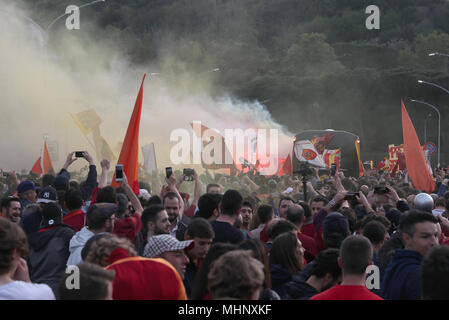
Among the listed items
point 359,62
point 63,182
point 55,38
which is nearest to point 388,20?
point 359,62

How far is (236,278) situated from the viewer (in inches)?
108

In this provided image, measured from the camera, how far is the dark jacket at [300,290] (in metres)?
3.87

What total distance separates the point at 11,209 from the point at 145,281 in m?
3.79

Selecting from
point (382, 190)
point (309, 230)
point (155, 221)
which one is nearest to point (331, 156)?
point (382, 190)

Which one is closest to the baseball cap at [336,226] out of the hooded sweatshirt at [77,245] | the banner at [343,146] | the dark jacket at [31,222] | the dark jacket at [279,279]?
the dark jacket at [279,279]

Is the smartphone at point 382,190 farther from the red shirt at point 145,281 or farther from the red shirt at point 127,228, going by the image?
the red shirt at point 145,281

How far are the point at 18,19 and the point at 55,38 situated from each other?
5803 mm

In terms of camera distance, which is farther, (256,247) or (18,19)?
(18,19)

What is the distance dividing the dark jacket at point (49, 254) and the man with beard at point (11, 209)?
1286 millimetres

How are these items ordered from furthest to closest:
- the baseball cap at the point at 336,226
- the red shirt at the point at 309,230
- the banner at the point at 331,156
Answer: the banner at the point at 331,156
the red shirt at the point at 309,230
the baseball cap at the point at 336,226

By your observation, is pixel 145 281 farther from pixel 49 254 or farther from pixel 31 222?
pixel 31 222
